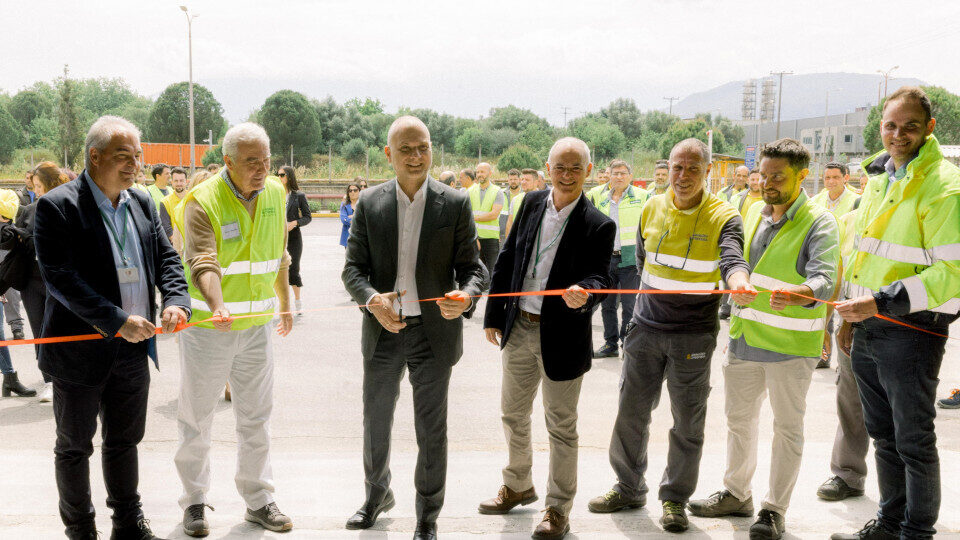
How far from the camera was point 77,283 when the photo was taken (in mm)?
3156

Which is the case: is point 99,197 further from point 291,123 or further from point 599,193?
point 291,123

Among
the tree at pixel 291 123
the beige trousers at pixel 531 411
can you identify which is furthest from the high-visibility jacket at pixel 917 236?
the tree at pixel 291 123

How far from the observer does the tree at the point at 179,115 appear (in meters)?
55.2

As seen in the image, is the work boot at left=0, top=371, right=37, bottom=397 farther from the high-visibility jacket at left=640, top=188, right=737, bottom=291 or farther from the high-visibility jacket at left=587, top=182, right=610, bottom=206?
the high-visibility jacket at left=587, top=182, right=610, bottom=206

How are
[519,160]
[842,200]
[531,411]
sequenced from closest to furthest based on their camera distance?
[531,411] → [842,200] → [519,160]

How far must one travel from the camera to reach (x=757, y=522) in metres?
3.72

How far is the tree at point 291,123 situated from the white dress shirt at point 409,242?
5012cm

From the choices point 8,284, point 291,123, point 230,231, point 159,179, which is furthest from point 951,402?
point 291,123

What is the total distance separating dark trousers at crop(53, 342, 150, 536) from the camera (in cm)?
326

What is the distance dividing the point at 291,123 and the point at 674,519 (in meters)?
51.6

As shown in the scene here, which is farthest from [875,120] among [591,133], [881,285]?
[881,285]

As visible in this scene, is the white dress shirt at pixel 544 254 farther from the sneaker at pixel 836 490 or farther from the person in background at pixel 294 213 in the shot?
the person in background at pixel 294 213

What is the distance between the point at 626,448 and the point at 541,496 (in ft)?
2.03

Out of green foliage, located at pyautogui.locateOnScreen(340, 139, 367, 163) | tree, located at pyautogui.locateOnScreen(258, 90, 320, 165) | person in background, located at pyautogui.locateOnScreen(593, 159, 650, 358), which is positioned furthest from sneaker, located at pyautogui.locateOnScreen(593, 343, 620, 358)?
green foliage, located at pyautogui.locateOnScreen(340, 139, 367, 163)
